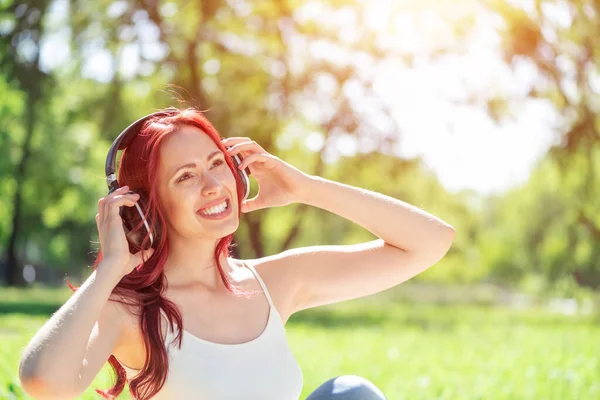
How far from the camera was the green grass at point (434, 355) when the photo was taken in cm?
721

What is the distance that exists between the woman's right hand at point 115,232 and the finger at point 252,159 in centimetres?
48

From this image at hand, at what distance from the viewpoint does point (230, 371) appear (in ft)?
9.36

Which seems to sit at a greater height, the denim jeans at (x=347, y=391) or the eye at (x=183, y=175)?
the eye at (x=183, y=175)

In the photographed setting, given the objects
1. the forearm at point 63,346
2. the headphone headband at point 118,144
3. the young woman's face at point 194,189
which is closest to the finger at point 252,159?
the young woman's face at point 194,189

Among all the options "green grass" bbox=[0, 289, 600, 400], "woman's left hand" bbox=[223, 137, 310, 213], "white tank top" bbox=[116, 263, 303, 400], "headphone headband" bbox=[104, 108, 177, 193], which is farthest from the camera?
"green grass" bbox=[0, 289, 600, 400]

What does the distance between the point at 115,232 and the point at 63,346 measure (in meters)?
0.44

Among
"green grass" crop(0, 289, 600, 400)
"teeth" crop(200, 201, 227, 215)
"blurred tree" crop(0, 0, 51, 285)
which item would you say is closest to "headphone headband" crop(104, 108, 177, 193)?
"teeth" crop(200, 201, 227, 215)

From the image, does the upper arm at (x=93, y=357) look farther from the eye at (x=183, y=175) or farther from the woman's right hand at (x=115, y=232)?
the eye at (x=183, y=175)

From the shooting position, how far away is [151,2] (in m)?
17.5

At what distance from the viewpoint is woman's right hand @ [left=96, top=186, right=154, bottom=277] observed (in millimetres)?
2699

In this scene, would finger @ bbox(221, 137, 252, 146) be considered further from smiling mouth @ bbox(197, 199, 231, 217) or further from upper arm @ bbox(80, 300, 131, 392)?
upper arm @ bbox(80, 300, 131, 392)

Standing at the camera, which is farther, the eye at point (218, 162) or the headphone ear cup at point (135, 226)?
the eye at point (218, 162)

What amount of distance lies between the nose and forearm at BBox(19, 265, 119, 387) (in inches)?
24.8

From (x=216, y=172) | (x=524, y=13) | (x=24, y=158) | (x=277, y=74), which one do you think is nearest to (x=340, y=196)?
(x=216, y=172)
